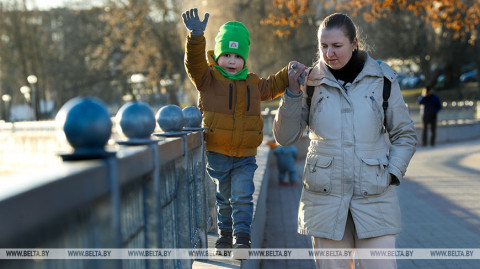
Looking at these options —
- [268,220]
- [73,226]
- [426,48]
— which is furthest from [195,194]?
[426,48]

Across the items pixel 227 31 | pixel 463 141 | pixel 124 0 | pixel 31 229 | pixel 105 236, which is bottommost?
pixel 463 141

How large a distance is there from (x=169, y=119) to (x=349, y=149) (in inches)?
37.7

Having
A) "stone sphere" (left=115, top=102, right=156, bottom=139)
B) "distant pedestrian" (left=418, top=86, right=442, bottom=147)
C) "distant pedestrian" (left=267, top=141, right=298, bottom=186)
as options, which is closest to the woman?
"stone sphere" (left=115, top=102, right=156, bottom=139)

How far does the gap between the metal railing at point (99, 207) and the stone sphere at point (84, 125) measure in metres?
0.06

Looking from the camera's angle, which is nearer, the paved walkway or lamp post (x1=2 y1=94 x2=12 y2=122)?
the paved walkway

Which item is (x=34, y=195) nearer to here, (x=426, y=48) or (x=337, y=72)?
(x=337, y=72)

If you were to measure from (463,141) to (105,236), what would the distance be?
22.8 meters

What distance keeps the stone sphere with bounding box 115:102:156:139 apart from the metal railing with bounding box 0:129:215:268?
60mm

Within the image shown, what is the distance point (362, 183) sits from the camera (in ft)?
9.93

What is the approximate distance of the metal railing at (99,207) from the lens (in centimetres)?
104

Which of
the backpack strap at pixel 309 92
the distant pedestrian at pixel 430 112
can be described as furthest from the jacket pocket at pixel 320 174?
the distant pedestrian at pixel 430 112

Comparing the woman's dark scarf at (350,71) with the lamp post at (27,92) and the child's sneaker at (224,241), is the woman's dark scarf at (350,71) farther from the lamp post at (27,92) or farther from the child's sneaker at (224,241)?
the lamp post at (27,92)

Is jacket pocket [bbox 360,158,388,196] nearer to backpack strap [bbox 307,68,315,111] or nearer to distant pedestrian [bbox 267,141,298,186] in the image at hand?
backpack strap [bbox 307,68,315,111]

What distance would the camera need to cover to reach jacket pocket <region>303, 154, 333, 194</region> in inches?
120
